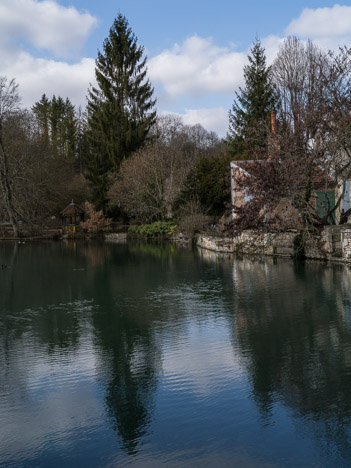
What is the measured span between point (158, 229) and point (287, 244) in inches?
686

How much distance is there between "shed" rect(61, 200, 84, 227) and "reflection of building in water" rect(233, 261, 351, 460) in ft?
106

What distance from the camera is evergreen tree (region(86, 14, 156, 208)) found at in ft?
154

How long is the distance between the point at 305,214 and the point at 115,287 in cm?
822

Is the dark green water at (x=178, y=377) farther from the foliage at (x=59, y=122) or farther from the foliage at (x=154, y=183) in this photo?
the foliage at (x=59, y=122)

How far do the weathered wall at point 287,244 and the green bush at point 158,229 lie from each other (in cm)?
927

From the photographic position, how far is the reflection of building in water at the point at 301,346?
539 cm

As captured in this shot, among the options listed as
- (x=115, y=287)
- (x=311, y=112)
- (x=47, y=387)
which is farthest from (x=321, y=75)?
(x=47, y=387)

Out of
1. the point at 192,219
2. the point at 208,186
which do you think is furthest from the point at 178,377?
the point at 208,186

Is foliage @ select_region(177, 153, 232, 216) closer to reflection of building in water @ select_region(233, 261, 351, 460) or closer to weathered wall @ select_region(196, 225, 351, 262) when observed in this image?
weathered wall @ select_region(196, 225, 351, 262)

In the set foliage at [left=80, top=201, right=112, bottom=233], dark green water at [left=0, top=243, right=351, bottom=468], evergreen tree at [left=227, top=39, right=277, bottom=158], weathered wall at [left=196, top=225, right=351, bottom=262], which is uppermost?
evergreen tree at [left=227, top=39, right=277, bottom=158]

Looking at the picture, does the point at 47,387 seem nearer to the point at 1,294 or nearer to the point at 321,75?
the point at 1,294

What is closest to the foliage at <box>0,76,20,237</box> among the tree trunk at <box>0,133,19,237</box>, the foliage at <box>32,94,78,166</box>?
the tree trunk at <box>0,133,19,237</box>

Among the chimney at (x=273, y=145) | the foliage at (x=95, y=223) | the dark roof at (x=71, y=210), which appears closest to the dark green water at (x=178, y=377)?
the chimney at (x=273, y=145)

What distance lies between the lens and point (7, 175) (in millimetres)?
38375
